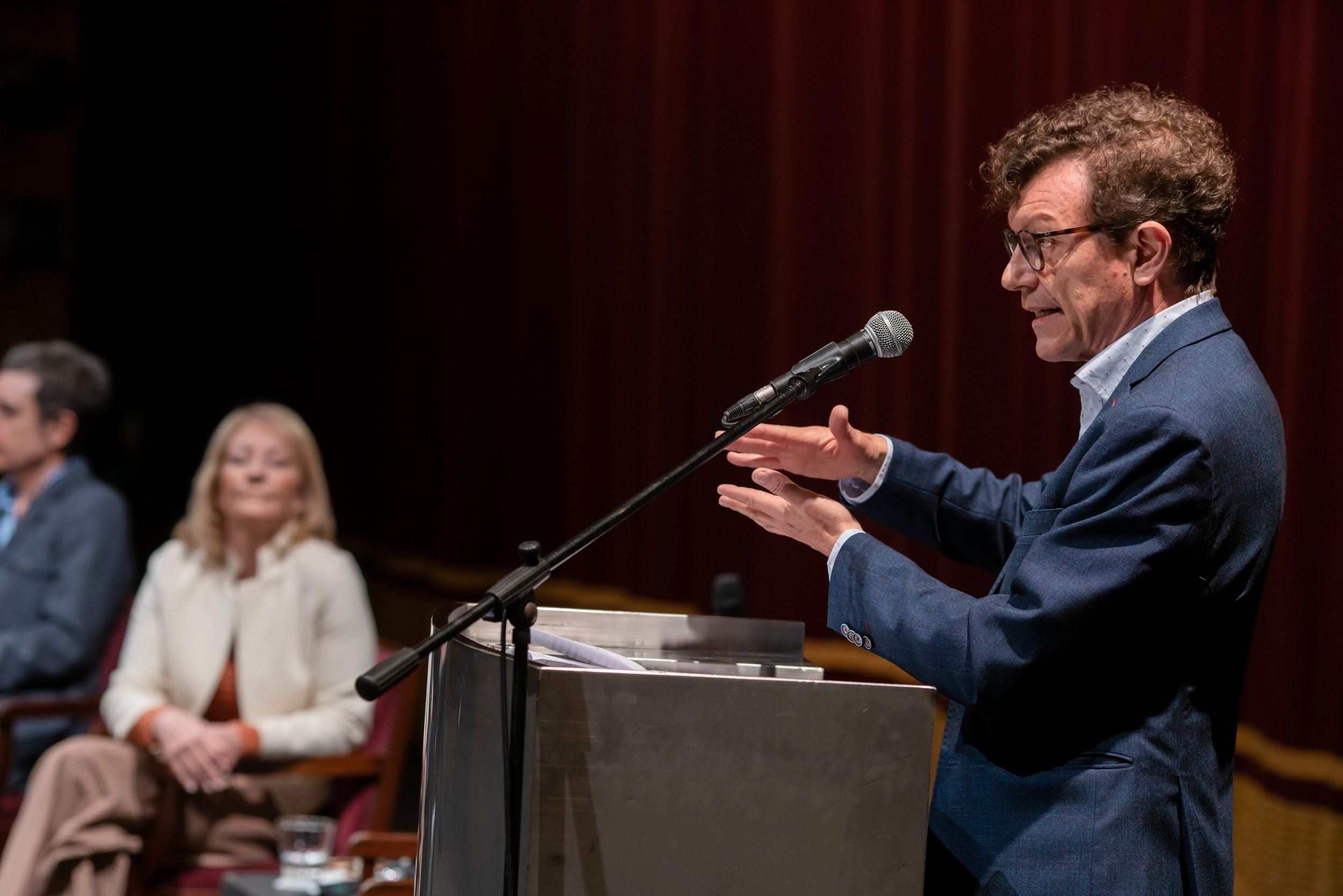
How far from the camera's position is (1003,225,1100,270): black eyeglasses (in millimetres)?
1554

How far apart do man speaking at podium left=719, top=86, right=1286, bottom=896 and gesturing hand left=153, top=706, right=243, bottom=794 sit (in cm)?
192

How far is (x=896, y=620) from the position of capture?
4.66 feet

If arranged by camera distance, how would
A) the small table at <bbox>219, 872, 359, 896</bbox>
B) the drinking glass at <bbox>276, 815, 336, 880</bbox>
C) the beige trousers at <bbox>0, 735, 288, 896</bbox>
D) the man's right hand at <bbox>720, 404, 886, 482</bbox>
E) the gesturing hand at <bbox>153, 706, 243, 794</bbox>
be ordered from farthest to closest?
the gesturing hand at <bbox>153, 706, 243, 794</bbox>, the beige trousers at <bbox>0, 735, 288, 896</bbox>, the drinking glass at <bbox>276, 815, 336, 880</bbox>, the small table at <bbox>219, 872, 359, 896</bbox>, the man's right hand at <bbox>720, 404, 886, 482</bbox>

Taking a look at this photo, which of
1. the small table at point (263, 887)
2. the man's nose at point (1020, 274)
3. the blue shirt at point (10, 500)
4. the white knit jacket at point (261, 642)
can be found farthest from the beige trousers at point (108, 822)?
the man's nose at point (1020, 274)

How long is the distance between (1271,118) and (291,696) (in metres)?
2.71

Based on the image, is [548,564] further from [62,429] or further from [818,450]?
[62,429]

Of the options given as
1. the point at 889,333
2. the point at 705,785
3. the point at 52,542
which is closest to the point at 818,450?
the point at 889,333

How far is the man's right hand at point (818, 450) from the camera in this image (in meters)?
1.70

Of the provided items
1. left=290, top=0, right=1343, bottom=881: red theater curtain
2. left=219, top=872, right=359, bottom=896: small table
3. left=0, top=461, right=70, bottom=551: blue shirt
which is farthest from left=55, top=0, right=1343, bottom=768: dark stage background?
left=0, top=461, right=70, bottom=551: blue shirt

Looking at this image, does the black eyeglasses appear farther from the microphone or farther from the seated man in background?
the seated man in background

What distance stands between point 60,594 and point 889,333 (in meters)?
2.88

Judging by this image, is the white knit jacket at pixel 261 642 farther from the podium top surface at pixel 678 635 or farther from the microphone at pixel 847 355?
the microphone at pixel 847 355

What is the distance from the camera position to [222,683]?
3324mm

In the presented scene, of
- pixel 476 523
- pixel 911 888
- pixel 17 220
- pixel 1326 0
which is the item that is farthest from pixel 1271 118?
pixel 17 220
